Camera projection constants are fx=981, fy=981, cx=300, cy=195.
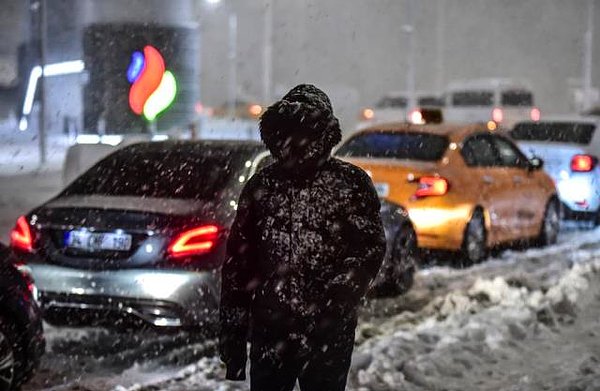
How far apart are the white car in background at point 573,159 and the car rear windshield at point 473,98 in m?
16.3

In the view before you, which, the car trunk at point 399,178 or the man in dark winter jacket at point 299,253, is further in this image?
the car trunk at point 399,178

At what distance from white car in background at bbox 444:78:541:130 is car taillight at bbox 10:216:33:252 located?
23.4 meters

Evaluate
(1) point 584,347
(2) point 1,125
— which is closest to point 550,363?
(1) point 584,347

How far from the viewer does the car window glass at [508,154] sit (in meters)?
10.8

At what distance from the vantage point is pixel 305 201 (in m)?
3.26

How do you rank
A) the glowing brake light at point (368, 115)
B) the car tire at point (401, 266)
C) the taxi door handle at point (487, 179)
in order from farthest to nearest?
the glowing brake light at point (368, 115) < the taxi door handle at point (487, 179) < the car tire at point (401, 266)

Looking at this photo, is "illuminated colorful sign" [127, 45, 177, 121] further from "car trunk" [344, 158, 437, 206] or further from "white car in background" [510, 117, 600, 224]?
"car trunk" [344, 158, 437, 206]

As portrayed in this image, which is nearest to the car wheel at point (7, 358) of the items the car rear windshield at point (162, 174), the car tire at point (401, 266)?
the car rear windshield at point (162, 174)

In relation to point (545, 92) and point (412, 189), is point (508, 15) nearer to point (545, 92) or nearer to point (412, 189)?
point (545, 92)

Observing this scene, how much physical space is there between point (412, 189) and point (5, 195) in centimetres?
862

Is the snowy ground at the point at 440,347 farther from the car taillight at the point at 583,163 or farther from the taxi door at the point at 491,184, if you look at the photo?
the car taillight at the point at 583,163

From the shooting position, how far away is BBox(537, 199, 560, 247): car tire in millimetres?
11406

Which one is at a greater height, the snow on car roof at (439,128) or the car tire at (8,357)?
the snow on car roof at (439,128)

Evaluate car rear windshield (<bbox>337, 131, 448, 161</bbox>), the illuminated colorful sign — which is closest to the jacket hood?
car rear windshield (<bbox>337, 131, 448, 161</bbox>)
